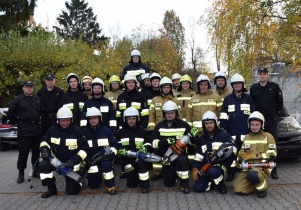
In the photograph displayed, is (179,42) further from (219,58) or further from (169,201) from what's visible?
(169,201)

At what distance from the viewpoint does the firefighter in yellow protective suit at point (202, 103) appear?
752 centimetres

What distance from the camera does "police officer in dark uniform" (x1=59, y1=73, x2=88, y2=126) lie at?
789 cm

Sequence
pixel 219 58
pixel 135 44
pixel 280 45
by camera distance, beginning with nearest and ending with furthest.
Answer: pixel 280 45, pixel 219 58, pixel 135 44

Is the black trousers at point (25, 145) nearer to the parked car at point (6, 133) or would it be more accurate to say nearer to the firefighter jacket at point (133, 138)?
the firefighter jacket at point (133, 138)

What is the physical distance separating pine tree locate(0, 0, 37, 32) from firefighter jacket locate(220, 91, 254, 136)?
1880cm

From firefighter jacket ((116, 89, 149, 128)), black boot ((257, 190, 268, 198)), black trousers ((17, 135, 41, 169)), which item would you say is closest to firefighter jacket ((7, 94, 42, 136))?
black trousers ((17, 135, 41, 169))

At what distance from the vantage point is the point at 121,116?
26.5ft

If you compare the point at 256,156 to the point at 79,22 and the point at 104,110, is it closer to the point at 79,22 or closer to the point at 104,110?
the point at 104,110

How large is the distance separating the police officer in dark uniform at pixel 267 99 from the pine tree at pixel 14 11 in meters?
18.8

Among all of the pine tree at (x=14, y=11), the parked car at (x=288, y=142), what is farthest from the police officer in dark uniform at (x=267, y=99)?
the pine tree at (x=14, y=11)

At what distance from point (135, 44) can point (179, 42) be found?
983 centimetres

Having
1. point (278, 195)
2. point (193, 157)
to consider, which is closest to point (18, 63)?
point (193, 157)

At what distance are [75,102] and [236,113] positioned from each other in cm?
338

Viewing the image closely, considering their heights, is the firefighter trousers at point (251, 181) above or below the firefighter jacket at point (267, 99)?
below
